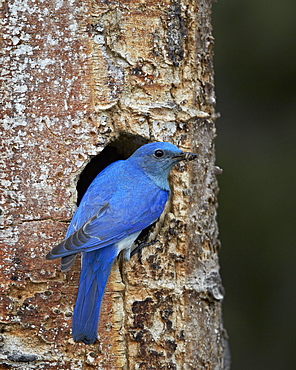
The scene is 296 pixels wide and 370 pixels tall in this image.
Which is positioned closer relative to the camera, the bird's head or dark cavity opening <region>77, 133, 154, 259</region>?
the bird's head

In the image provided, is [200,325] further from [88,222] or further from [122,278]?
[88,222]

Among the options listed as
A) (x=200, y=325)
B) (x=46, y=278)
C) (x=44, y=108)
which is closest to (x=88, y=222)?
(x=46, y=278)

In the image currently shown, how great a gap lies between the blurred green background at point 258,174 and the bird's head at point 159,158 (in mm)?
2360

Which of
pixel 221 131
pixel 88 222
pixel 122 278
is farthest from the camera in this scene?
pixel 221 131

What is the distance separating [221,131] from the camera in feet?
21.5

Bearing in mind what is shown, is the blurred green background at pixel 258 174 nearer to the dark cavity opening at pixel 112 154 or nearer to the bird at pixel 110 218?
the dark cavity opening at pixel 112 154

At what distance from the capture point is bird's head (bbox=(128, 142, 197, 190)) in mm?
4008

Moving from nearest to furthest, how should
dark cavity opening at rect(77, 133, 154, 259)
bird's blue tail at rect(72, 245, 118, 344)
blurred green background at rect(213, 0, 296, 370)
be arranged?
bird's blue tail at rect(72, 245, 118, 344), dark cavity opening at rect(77, 133, 154, 259), blurred green background at rect(213, 0, 296, 370)

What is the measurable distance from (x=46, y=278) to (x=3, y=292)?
23cm

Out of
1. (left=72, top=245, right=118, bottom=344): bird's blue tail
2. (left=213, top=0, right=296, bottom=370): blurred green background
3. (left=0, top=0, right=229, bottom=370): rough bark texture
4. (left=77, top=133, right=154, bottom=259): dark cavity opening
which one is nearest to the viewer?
(left=72, top=245, right=118, bottom=344): bird's blue tail

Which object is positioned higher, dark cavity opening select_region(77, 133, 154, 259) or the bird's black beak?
dark cavity opening select_region(77, 133, 154, 259)

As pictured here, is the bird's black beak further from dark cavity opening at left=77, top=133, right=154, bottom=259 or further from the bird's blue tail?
the bird's blue tail

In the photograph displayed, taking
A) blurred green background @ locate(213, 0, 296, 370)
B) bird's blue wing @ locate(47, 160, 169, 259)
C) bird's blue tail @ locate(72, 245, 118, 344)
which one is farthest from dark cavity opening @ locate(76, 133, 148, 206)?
blurred green background @ locate(213, 0, 296, 370)

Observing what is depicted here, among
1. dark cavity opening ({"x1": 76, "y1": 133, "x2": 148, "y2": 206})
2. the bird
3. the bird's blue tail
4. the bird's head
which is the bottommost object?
the bird's blue tail
